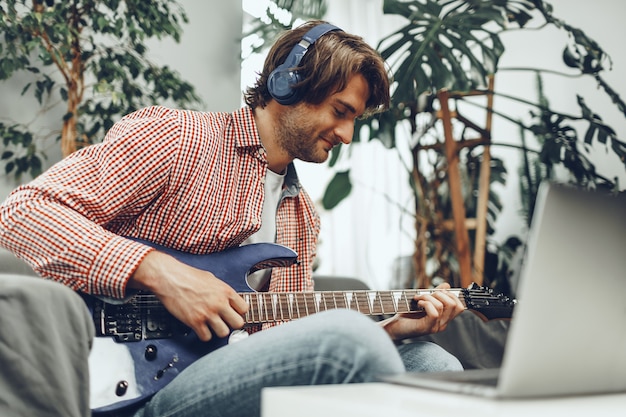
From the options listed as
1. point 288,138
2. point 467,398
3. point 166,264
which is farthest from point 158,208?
point 467,398

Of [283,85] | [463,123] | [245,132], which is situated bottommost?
[245,132]

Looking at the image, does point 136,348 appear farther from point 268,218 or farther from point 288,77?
point 288,77

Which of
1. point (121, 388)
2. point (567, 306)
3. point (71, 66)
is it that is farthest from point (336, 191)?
point (567, 306)

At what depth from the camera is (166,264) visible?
1.05 meters

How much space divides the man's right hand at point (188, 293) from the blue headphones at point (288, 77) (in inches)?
20.9

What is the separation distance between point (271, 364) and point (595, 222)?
402mm

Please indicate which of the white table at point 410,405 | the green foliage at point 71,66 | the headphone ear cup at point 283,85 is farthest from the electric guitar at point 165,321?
the green foliage at point 71,66

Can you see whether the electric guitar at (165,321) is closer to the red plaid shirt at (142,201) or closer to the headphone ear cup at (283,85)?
the red plaid shirt at (142,201)

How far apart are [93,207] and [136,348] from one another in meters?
0.25

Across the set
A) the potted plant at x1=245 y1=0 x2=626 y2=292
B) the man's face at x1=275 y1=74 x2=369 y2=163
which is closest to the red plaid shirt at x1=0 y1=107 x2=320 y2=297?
the man's face at x1=275 y1=74 x2=369 y2=163

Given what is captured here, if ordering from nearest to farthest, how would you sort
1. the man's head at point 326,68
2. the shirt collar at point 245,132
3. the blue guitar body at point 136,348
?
the blue guitar body at point 136,348 < the shirt collar at point 245,132 < the man's head at point 326,68

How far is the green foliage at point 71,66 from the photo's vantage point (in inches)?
71.9

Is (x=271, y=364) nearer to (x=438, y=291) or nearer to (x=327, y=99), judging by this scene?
(x=438, y=291)

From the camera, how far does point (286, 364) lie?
756 millimetres
